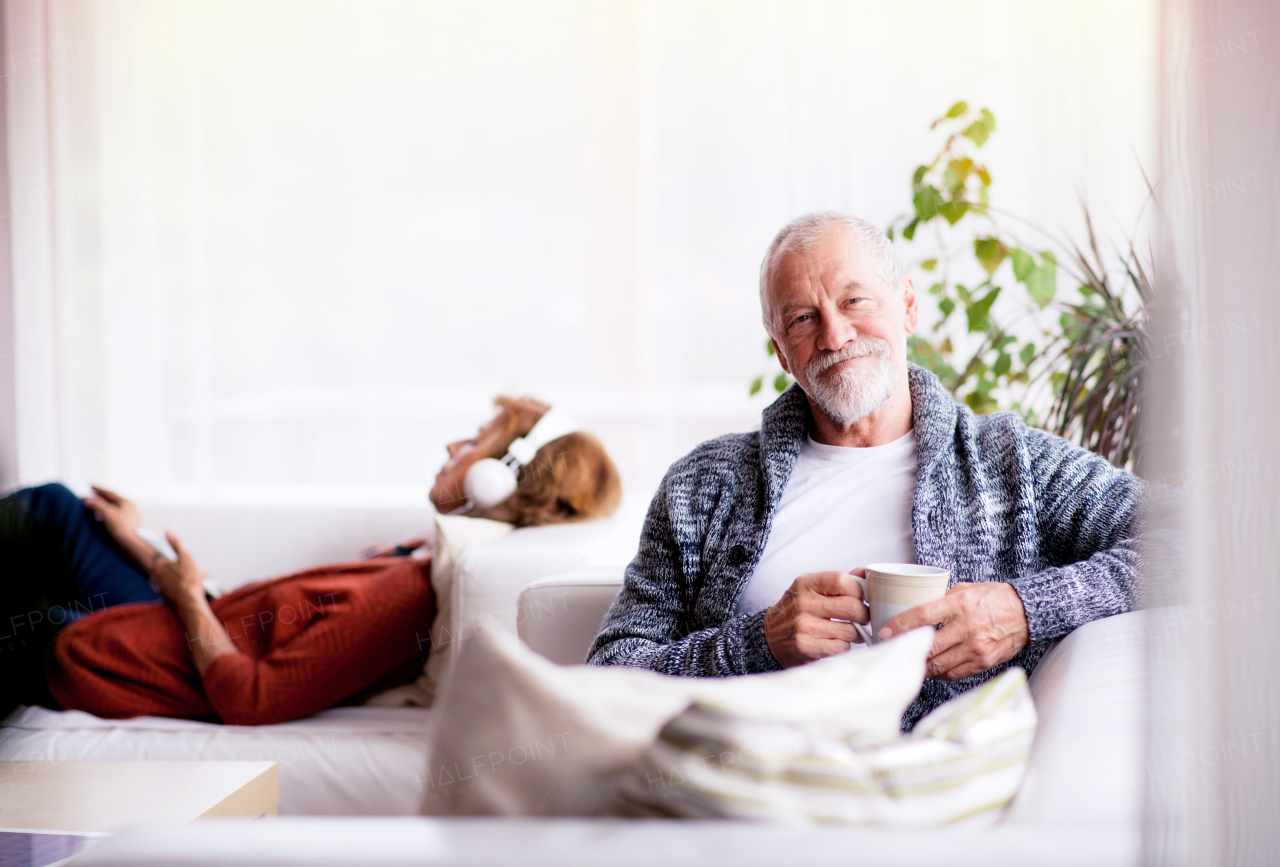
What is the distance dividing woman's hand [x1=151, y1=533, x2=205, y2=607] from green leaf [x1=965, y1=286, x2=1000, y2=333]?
1621 millimetres

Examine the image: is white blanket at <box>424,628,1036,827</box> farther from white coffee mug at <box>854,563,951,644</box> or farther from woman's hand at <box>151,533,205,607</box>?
woman's hand at <box>151,533,205,607</box>

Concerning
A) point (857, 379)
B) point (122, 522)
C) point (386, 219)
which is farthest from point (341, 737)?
point (386, 219)

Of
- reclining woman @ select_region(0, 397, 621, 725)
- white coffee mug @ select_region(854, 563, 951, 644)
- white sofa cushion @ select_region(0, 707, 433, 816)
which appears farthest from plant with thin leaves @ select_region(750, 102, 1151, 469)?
white sofa cushion @ select_region(0, 707, 433, 816)

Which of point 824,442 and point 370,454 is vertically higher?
point 824,442

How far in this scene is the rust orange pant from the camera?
5.77ft

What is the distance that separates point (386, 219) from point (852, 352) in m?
2.46

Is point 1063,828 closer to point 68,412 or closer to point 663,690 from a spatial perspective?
point 663,690

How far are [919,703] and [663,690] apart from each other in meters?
0.72

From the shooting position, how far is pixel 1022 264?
6.26 feet

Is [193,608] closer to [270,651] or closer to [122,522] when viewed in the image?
[270,651]

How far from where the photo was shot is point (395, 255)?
11.4 feet

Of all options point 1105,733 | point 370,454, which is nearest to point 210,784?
point 1105,733

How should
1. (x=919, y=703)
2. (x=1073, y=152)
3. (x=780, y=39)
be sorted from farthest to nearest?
(x=780, y=39) → (x=1073, y=152) → (x=919, y=703)

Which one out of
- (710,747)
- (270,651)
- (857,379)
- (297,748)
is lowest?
(297,748)
